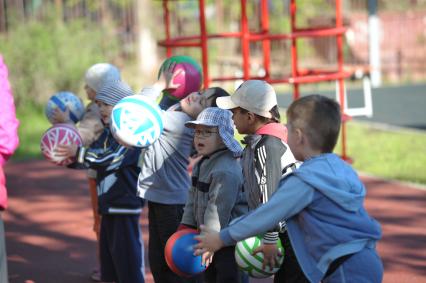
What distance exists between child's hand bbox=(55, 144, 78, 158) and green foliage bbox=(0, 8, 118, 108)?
11573 millimetres

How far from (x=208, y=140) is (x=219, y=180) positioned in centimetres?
25

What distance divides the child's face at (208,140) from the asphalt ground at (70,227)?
2.05 meters

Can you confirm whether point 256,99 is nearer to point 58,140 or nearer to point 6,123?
point 6,123

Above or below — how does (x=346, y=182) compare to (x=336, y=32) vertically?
below

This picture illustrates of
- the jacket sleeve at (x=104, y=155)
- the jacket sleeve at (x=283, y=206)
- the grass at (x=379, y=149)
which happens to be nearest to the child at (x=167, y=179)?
the jacket sleeve at (x=104, y=155)

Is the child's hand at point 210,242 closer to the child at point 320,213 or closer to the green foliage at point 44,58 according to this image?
the child at point 320,213

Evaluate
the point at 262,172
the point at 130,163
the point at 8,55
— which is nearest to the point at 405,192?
the point at 130,163

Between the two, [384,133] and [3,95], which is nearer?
[3,95]

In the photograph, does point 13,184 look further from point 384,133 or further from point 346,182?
point 346,182

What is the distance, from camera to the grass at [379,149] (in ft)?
34.0

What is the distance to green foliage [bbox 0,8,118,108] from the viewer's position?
1648 centimetres

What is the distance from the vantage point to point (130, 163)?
5316 mm

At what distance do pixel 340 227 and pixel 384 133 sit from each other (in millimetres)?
10254

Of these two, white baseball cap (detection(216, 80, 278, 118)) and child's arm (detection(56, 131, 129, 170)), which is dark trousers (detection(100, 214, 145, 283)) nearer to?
child's arm (detection(56, 131, 129, 170))
